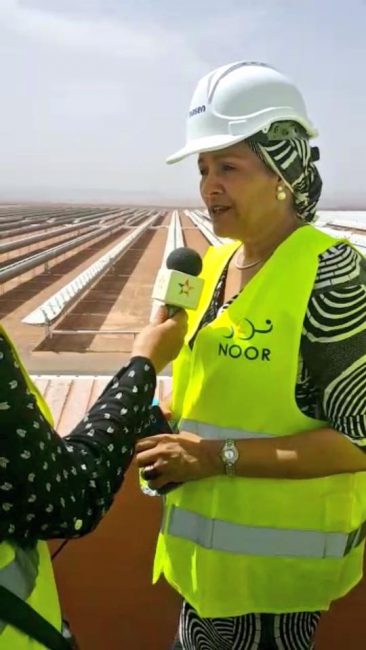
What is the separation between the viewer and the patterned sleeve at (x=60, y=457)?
19.1 inches

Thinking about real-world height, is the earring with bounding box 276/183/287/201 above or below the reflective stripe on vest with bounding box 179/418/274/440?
above

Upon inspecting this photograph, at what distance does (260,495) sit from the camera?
0.77 m

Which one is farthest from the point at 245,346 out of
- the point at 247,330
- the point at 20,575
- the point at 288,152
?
the point at 20,575

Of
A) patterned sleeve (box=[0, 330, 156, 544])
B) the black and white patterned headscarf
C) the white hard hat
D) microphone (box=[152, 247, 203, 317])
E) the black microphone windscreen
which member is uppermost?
the white hard hat

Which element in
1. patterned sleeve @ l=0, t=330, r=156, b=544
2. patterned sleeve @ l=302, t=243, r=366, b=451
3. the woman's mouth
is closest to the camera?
patterned sleeve @ l=0, t=330, r=156, b=544

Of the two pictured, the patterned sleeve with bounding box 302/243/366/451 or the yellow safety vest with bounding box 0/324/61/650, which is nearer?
the yellow safety vest with bounding box 0/324/61/650

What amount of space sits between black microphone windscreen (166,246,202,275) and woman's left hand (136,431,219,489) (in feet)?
0.72

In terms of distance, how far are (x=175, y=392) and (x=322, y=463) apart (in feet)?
0.73

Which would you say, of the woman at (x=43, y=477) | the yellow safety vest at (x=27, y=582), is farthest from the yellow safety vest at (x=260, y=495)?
the yellow safety vest at (x=27, y=582)

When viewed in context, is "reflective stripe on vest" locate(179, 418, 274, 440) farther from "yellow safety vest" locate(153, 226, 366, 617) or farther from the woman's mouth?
the woman's mouth

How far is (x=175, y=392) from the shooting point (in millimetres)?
872

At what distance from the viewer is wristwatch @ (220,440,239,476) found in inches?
29.1

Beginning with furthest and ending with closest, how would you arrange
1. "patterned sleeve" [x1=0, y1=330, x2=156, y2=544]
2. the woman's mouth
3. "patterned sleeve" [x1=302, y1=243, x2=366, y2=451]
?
the woman's mouth → "patterned sleeve" [x1=302, y1=243, x2=366, y2=451] → "patterned sleeve" [x1=0, y1=330, x2=156, y2=544]

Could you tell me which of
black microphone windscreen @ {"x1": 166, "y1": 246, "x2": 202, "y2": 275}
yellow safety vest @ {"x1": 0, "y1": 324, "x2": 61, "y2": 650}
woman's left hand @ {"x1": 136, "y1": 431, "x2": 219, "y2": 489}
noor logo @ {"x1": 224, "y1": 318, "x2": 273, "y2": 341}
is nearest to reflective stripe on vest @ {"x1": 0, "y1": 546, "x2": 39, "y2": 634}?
yellow safety vest @ {"x1": 0, "y1": 324, "x2": 61, "y2": 650}
